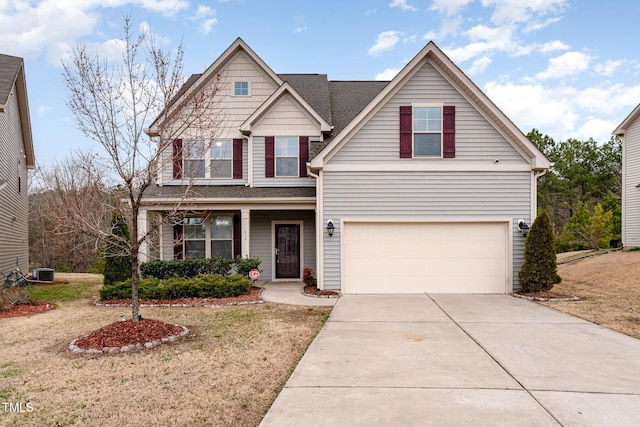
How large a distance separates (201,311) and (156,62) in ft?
17.4

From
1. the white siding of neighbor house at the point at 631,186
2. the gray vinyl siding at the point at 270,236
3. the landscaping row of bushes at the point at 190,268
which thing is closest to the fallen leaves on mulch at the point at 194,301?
→ the landscaping row of bushes at the point at 190,268

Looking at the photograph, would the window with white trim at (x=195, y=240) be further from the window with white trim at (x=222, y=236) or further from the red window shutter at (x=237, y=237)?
the red window shutter at (x=237, y=237)

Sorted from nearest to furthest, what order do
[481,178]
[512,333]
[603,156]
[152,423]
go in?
[152,423]
[512,333]
[481,178]
[603,156]

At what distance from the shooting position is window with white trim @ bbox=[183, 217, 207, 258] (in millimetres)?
14203

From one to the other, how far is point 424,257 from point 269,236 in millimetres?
5396

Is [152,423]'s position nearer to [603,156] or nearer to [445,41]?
[445,41]

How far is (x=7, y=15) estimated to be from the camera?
17.5 metres

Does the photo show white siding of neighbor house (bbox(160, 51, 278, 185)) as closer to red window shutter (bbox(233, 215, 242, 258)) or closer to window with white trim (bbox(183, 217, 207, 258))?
red window shutter (bbox(233, 215, 242, 258))

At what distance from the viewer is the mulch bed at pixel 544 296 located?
1044 centimetres

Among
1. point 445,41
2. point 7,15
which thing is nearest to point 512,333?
point 445,41

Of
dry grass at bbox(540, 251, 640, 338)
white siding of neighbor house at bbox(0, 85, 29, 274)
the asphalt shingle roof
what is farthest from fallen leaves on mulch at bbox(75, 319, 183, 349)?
white siding of neighbor house at bbox(0, 85, 29, 274)

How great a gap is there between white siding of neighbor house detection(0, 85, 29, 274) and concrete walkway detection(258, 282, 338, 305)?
28.8ft

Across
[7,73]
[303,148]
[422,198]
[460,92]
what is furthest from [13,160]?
[460,92]

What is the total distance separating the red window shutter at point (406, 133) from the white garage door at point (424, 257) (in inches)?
79.4
